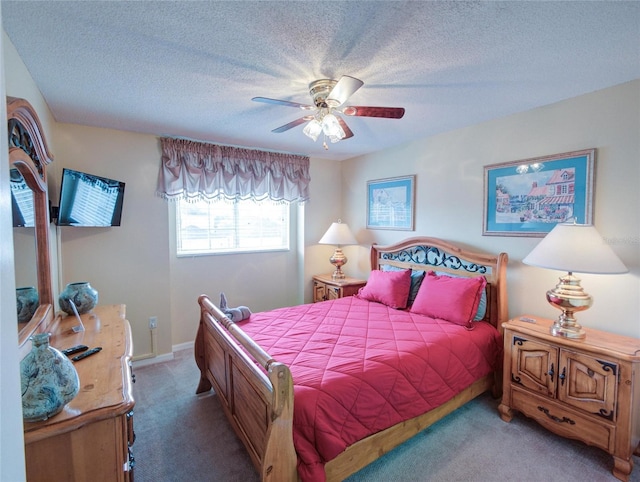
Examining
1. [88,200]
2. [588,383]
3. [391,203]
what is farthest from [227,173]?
[588,383]

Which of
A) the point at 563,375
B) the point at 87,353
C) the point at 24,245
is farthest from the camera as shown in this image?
the point at 563,375

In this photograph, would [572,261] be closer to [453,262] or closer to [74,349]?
[453,262]

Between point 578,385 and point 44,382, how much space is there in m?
2.87

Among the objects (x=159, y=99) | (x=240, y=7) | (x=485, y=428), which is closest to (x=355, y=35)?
(x=240, y=7)

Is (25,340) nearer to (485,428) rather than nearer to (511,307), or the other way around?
(485,428)

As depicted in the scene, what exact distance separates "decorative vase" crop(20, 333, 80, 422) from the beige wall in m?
3.10

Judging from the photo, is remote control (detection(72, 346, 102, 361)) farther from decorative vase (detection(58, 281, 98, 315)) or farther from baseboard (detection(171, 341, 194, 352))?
baseboard (detection(171, 341, 194, 352))

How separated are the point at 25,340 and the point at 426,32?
246 cm

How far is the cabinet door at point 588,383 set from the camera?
1.87 metres

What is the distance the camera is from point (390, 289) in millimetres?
3201

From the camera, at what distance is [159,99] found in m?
2.34

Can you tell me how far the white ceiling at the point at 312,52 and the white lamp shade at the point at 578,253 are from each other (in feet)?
3.37

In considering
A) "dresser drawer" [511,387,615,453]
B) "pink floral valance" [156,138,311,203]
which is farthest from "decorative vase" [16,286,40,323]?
"dresser drawer" [511,387,615,453]

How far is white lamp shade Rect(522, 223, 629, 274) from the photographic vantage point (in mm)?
1910
